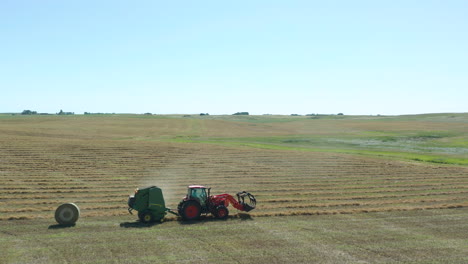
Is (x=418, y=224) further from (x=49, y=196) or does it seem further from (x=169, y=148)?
(x=169, y=148)

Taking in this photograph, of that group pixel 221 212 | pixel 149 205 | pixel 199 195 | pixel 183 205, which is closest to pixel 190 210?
pixel 183 205

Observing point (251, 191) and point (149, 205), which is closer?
point (149, 205)

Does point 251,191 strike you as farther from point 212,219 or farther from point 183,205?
point 183,205

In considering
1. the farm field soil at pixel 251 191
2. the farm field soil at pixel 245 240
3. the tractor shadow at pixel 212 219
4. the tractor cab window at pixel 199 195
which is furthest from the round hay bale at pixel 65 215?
the tractor cab window at pixel 199 195

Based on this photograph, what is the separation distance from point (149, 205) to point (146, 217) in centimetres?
60

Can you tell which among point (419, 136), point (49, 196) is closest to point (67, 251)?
point (49, 196)

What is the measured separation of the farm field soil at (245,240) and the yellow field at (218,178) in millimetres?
2182

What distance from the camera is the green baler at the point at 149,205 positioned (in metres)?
20.3

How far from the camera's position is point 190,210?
20922 millimetres

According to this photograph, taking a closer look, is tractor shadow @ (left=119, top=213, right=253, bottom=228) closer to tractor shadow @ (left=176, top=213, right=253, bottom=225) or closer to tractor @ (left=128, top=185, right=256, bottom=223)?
tractor shadow @ (left=176, top=213, right=253, bottom=225)

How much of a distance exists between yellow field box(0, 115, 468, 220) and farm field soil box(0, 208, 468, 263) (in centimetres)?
218

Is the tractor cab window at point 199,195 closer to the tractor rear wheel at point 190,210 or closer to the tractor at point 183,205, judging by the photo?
the tractor at point 183,205

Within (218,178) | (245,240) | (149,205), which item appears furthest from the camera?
(218,178)

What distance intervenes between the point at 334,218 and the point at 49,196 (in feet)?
54.1
